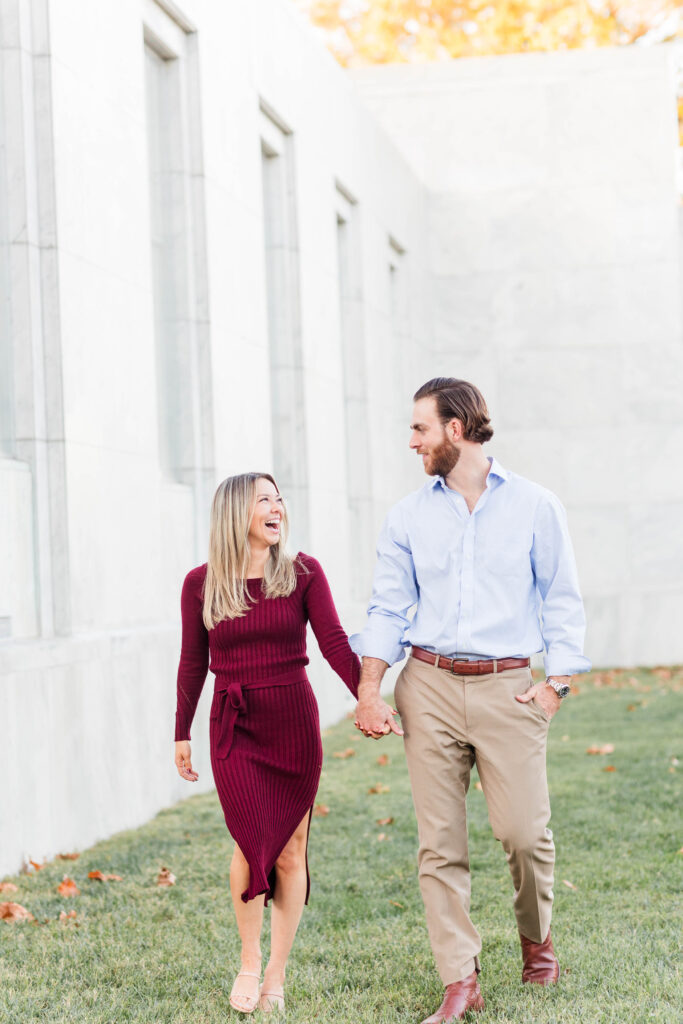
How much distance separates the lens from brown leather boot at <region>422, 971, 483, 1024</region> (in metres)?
4.47

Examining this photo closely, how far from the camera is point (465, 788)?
15.7 feet

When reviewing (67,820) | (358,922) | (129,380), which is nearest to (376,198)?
(129,380)

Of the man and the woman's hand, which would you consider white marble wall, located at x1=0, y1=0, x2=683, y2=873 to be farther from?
the man

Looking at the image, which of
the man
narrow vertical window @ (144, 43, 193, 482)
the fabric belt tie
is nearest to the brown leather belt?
the man

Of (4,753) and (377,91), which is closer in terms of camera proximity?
(4,753)

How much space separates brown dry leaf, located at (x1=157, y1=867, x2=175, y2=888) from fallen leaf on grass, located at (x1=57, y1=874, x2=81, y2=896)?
0.41 metres

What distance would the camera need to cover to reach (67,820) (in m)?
7.36

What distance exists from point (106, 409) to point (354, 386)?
725cm

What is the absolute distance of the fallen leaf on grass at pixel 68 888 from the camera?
6387 millimetres

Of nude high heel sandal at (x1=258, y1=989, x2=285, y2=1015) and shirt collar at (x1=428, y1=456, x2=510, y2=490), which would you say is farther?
shirt collar at (x1=428, y1=456, x2=510, y2=490)

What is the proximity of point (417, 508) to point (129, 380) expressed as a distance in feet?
13.2

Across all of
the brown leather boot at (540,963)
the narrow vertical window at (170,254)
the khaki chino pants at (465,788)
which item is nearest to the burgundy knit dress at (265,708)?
the khaki chino pants at (465,788)

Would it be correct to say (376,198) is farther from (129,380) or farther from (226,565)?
(226,565)

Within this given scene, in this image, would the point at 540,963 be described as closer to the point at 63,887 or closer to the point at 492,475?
the point at 492,475
